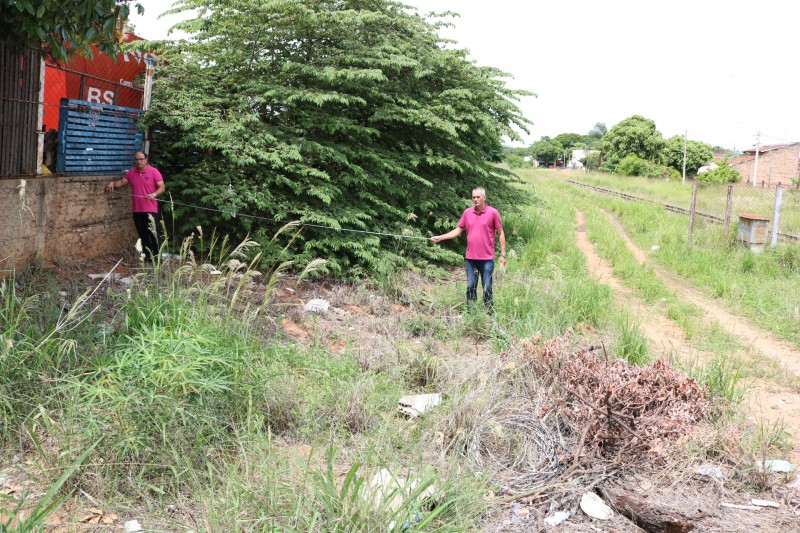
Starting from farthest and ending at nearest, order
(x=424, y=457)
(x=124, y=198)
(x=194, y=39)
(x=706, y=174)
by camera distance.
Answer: (x=706, y=174)
(x=194, y=39)
(x=124, y=198)
(x=424, y=457)

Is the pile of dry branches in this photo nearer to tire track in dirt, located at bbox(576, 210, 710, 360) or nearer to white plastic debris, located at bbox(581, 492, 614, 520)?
white plastic debris, located at bbox(581, 492, 614, 520)

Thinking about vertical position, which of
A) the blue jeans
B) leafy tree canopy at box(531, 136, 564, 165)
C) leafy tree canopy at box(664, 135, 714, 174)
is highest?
leafy tree canopy at box(531, 136, 564, 165)

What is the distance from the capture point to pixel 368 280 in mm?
9109

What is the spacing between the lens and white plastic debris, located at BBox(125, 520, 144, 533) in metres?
3.24

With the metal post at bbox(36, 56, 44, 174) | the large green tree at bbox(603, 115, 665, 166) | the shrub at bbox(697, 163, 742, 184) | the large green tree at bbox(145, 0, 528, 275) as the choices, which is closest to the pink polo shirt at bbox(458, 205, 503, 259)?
the large green tree at bbox(145, 0, 528, 275)

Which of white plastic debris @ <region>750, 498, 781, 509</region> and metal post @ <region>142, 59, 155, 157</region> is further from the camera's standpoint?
metal post @ <region>142, 59, 155, 157</region>

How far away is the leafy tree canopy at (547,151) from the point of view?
382 ft

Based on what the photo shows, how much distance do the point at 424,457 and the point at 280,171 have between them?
6127 mm

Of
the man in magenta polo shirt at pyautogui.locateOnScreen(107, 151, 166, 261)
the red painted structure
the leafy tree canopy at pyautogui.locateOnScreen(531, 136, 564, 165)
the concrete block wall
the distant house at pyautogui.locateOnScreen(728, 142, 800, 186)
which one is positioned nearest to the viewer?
the concrete block wall

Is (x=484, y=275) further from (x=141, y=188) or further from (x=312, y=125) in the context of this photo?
(x=141, y=188)

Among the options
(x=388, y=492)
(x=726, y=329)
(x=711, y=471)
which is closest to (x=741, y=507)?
(x=711, y=471)

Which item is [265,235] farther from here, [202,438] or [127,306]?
[202,438]

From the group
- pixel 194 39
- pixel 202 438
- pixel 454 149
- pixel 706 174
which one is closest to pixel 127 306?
pixel 202 438

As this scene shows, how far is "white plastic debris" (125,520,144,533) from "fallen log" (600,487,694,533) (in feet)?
8.58
